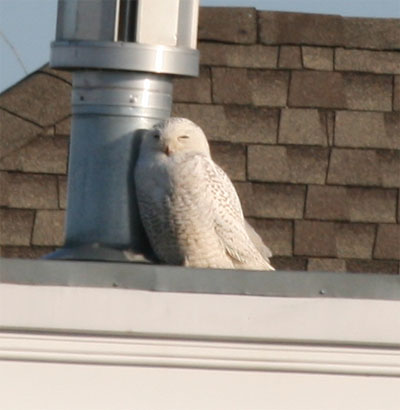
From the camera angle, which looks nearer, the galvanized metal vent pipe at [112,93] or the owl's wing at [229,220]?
the galvanized metal vent pipe at [112,93]

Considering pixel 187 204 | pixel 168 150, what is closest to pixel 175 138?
pixel 168 150

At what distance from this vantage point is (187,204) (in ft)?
13.3

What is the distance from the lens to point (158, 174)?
3.95 metres

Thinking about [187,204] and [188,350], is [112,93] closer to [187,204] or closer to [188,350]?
[187,204]

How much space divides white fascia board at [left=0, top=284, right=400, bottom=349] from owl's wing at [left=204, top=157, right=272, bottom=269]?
1.15 m

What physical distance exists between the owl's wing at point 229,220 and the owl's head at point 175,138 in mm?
72

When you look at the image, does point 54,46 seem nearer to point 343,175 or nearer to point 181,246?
point 181,246

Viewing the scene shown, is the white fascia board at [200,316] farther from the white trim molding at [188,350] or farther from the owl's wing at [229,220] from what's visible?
the owl's wing at [229,220]

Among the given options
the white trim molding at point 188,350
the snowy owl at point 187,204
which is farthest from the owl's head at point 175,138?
the white trim molding at point 188,350

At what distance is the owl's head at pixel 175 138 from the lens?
12.9ft

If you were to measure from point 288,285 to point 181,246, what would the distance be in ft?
3.36

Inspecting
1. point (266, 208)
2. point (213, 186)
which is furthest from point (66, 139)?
point (213, 186)

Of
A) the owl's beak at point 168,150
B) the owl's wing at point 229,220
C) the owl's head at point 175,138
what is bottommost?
the owl's wing at point 229,220

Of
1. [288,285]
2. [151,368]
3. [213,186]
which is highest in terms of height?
[213,186]
